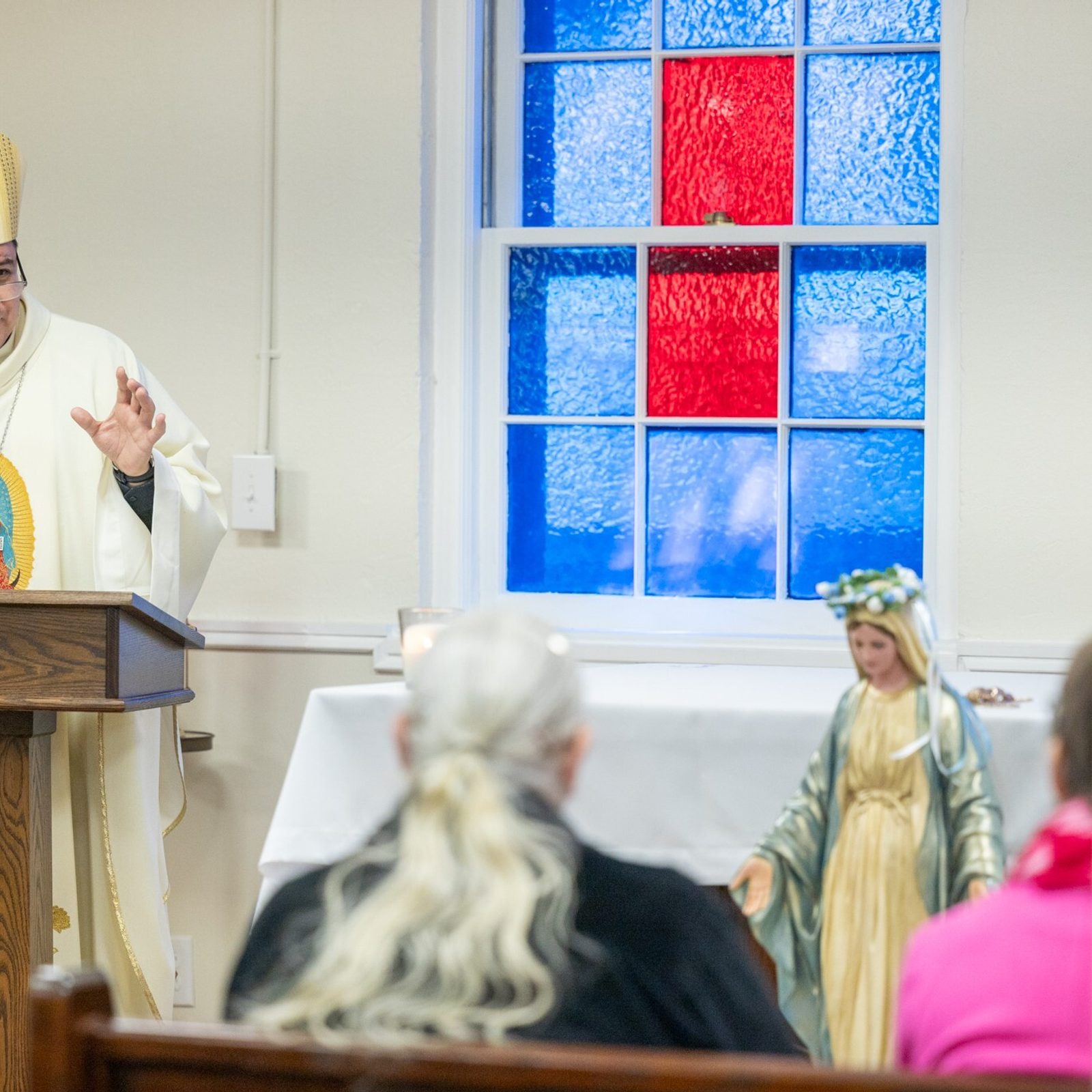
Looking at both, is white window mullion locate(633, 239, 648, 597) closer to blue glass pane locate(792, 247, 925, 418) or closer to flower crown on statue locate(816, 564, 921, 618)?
blue glass pane locate(792, 247, 925, 418)

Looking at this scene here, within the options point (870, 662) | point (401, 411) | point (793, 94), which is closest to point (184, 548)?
point (401, 411)

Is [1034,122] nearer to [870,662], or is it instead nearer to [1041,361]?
[1041,361]

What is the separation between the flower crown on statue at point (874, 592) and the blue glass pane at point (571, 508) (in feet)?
6.19

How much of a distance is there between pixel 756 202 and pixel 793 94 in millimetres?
295

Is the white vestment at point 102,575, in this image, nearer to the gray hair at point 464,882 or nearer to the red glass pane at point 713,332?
the red glass pane at point 713,332

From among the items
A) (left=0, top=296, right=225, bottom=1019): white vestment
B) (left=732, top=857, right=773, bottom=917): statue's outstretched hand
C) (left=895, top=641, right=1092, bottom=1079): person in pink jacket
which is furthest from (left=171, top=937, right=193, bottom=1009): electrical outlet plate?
(left=895, top=641, right=1092, bottom=1079): person in pink jacket

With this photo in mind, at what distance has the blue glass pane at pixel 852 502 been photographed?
3.95m

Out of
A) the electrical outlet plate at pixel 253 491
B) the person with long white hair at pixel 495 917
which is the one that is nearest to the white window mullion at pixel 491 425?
the electrical outlet plate at pixel 253 491

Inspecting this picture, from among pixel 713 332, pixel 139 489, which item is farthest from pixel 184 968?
pixel 713 332

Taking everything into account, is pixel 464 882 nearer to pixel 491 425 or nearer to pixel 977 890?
pixel 977 890

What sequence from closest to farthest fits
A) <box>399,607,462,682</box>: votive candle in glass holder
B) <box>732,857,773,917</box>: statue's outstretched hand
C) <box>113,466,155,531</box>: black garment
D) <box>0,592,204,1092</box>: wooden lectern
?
<box>732,857,773,917</box>: statue's outstretched hand, <box>399,607,462,682</box>: votive candle in glass holder, <box>0,592,204,1092</box>: wooden lectern, <box>113,466,155,531</box>: black garment

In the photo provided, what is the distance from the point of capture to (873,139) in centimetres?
402

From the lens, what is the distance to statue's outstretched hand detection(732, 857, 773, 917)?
86.4 inches

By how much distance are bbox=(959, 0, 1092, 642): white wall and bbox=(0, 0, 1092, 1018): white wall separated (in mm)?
1419
